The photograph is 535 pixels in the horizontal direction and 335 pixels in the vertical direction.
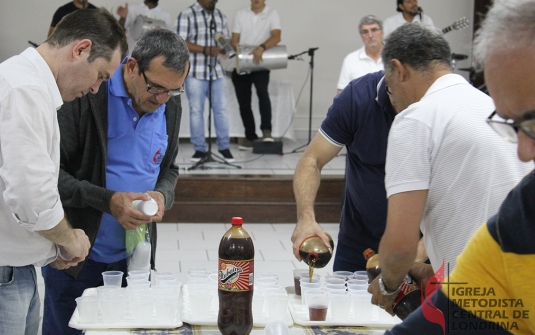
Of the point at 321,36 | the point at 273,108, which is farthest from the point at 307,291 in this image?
the point at 321,36

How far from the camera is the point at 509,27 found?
100 centimetres

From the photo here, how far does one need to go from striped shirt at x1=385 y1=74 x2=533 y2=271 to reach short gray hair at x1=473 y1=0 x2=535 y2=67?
567 millimetres

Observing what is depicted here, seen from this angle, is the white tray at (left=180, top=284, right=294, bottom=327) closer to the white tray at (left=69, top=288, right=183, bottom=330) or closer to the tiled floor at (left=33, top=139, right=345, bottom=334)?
the white tray at (left=69, top=288, right=183, bottom=330)

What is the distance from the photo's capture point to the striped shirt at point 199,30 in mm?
7312

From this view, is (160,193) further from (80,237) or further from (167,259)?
(167,259)

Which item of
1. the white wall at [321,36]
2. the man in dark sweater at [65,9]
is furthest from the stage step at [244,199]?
the white wall at [321,36]

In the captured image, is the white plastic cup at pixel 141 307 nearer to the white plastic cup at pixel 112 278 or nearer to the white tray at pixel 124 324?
the white tray at pixel 124 324

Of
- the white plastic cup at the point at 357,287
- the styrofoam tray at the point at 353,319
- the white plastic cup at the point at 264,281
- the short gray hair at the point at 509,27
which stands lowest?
the styrofoam tray at the point at 353,319

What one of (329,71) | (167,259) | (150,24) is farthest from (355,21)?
(167,259)

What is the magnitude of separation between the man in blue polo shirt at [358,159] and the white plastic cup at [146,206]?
21.4 inches

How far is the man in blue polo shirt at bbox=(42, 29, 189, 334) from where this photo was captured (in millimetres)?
2377

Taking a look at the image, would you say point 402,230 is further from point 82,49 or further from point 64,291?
point 64,291

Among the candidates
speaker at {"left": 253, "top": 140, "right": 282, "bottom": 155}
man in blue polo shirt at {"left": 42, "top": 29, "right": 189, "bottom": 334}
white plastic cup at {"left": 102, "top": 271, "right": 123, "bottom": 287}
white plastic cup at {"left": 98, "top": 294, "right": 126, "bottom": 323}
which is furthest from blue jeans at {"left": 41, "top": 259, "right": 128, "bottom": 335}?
speaker at {"left": 253, "top": 140, "right": 282, "bottom": 155}

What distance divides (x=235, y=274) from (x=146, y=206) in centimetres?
58
